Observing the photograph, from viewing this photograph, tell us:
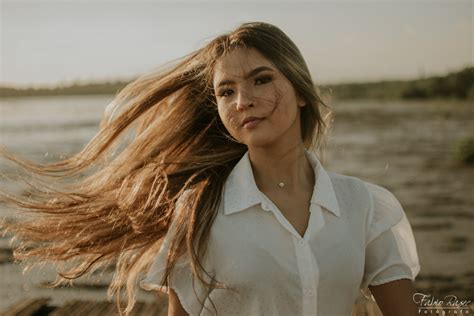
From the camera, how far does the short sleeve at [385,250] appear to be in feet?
10.1

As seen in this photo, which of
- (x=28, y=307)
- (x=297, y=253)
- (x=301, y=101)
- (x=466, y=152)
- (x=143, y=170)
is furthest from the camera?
(x=466, y=152)

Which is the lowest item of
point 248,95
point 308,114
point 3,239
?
point 3,239

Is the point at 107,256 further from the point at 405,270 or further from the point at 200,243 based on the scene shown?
the point at 405,270

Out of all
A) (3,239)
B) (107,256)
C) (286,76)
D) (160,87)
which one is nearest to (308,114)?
(286,76)

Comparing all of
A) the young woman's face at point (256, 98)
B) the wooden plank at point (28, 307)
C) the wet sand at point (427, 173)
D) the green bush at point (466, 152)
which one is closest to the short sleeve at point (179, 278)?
the young woman's face at point (256, 98)

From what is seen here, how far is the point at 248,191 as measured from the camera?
3.04 m

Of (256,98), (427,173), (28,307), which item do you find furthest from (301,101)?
(427,173)

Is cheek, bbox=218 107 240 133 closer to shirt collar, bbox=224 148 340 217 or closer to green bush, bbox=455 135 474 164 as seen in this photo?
shirt collar, bbox=224 148 340 217

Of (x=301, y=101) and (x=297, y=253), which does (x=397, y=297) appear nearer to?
(x=297, y=253)

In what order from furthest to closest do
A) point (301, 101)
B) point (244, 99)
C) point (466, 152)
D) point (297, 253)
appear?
point (466, 152) < point (301, 101) < point (244, 99) < point (297, 253)

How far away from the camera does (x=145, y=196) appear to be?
341cm

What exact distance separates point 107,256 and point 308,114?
3.77ft

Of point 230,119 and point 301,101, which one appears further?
point 301,101

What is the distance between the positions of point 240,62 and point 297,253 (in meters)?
0.81
